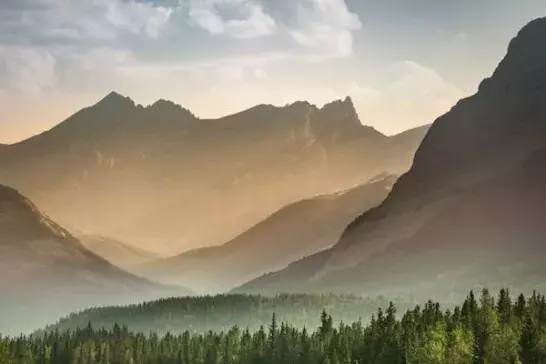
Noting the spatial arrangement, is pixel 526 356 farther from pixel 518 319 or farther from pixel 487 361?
pixel 518 319

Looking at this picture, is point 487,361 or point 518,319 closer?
point 487,361

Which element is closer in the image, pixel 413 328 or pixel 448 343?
pixel 448 343

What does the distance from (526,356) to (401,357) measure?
1060 inches

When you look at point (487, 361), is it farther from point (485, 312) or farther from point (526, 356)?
point (485, 312)

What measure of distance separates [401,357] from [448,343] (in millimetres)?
14854

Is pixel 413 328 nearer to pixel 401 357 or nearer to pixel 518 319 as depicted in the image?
pixel 401 357

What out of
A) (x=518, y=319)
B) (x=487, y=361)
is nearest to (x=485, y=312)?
Result: (x=518, y=319)

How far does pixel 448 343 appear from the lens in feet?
592

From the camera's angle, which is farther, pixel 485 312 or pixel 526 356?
pixel 485 312

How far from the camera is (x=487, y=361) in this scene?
176 metres

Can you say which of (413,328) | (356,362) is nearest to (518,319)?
(413,328)

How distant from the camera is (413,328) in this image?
197 m

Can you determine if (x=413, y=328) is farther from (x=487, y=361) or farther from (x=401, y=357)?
(x=487, y=361)

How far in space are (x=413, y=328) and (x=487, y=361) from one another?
76.4ft
